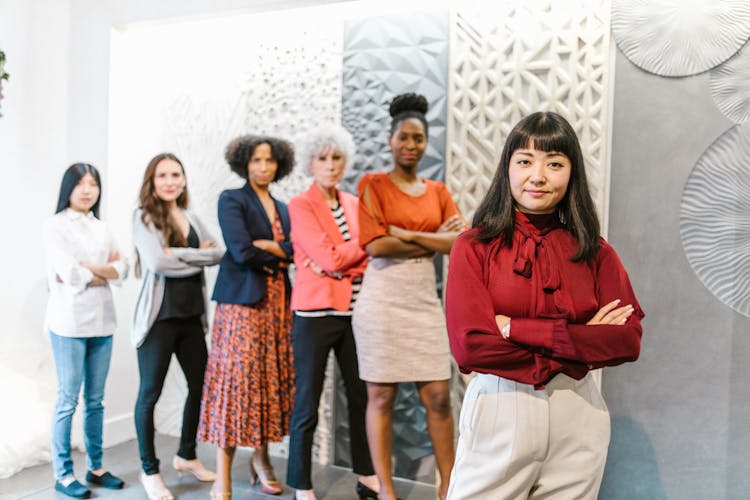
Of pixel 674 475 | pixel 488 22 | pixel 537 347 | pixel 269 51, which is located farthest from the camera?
pixel 269 51

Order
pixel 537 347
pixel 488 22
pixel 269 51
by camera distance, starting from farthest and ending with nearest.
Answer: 1. pixel 269 51
2. pixel 488 22
3. pixel 537 347

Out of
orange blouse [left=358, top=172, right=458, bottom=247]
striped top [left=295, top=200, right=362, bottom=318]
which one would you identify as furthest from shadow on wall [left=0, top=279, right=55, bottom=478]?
orange blouse [left=358, top=172, right=458, bottom=247]

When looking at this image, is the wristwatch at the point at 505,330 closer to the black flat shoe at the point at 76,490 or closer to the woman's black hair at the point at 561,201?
the woman's black hair at the point at 561,201

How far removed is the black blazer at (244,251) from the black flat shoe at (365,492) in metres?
1.11

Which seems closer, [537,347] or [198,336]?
[537,347]

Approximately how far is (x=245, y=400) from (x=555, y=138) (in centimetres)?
204

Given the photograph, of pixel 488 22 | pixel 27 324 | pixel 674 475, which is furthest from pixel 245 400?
pixel 488 22

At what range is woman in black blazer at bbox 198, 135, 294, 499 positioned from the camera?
10.5 ft

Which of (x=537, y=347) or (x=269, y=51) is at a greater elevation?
(x=269, y=51)

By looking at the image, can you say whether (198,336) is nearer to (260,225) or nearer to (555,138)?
(260,225)

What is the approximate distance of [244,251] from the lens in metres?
3.19

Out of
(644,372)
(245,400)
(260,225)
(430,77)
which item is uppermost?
(430,77)

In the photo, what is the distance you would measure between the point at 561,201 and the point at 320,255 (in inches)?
55.4

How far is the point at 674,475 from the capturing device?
3.17 m
